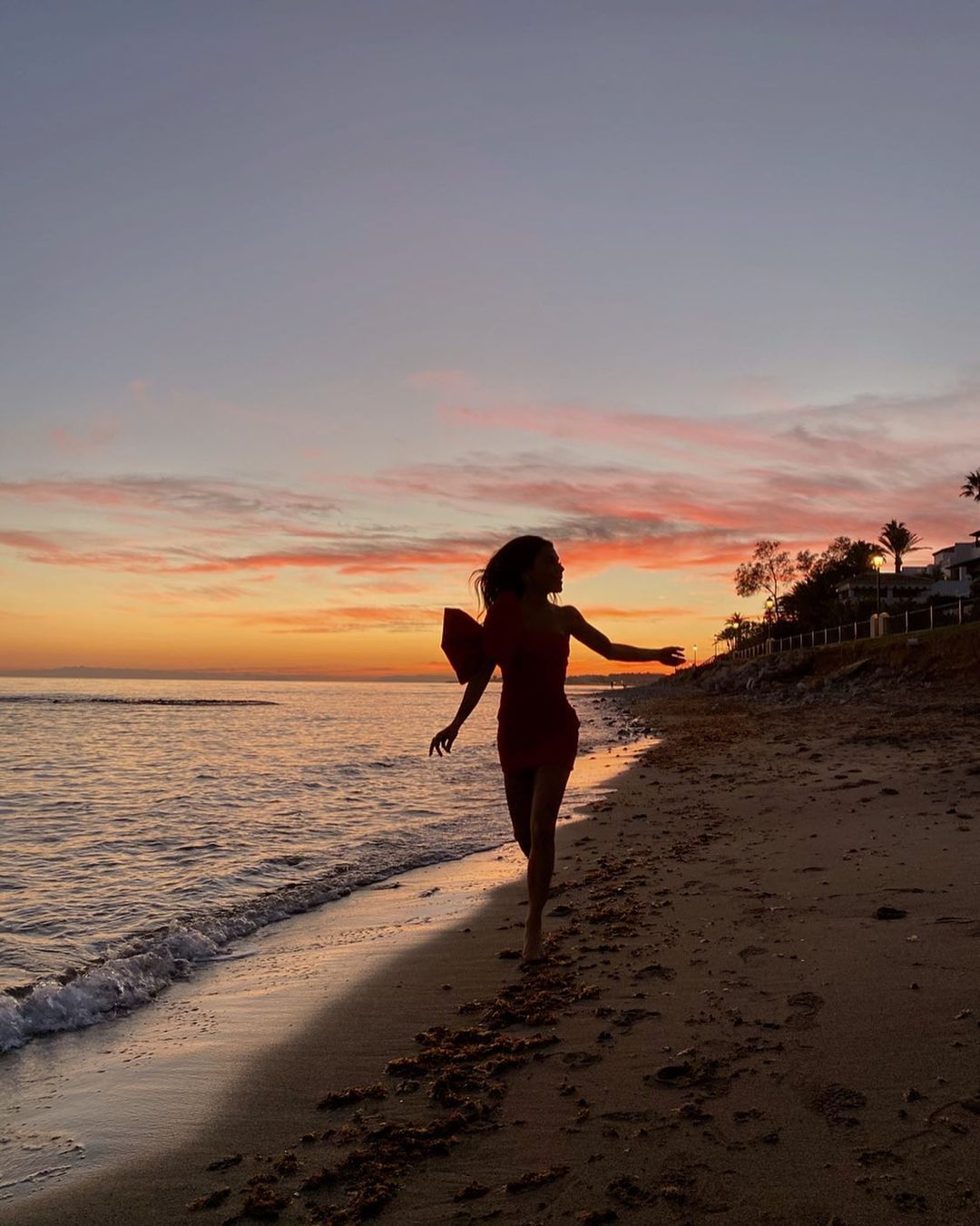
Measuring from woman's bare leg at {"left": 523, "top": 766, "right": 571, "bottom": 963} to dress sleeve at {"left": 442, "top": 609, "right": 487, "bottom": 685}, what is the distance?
70cm

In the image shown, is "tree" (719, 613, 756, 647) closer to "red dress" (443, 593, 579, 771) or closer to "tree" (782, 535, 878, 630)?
"tree" (782, 535, 878, 630)

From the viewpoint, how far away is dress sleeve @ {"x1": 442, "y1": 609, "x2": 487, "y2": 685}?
5.21 metres

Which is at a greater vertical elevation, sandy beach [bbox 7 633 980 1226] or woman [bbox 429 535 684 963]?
woman [bbox 429 535 684 963]

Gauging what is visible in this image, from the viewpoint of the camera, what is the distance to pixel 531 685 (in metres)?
5.06

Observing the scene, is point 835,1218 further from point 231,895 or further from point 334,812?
point 334,812

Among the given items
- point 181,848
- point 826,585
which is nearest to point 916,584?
point 826,585

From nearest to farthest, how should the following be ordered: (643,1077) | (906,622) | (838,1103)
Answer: (838,1103)
(643,1077)
(906,622)

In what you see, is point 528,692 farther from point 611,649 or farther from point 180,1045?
point 180,1045

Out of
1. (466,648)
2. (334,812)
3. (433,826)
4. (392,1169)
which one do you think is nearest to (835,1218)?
(392,1169)

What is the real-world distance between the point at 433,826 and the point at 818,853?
5.99 meters

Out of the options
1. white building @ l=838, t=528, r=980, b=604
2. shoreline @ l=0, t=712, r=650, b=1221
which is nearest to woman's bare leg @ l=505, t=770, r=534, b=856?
shoreline @ l=0, t=712, r=650, b=1221

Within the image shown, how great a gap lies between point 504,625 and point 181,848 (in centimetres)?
690

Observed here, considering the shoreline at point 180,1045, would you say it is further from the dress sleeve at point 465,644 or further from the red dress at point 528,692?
the dress sleeve at point 465,644

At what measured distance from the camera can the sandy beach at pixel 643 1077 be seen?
2516 millimetres
